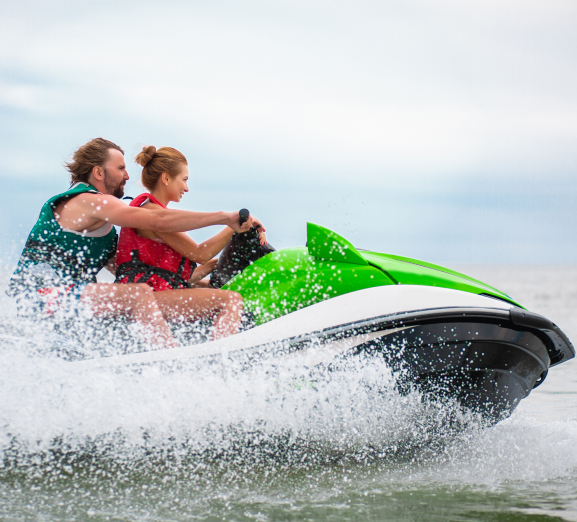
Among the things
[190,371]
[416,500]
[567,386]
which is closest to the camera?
[416,500]

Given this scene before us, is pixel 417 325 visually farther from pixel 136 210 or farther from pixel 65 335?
pixel 65 335

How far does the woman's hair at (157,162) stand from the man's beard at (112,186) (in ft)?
0.61

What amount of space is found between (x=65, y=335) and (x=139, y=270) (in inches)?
18.1

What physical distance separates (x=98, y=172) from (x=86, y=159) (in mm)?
90

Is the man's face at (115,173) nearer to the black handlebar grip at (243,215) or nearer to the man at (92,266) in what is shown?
the man at (92,266)

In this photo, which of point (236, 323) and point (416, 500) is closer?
point (416, 500)

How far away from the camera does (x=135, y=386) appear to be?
2.61 metres

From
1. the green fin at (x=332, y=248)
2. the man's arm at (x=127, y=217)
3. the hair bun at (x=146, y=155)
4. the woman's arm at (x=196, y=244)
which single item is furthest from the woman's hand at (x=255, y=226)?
the hair bun at (x=146, y=155)

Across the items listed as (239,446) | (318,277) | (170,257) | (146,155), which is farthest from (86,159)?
(239,446)

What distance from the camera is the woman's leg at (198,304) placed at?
9.00 ft

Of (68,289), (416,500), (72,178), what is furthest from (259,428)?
(72,178)

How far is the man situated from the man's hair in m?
0.13

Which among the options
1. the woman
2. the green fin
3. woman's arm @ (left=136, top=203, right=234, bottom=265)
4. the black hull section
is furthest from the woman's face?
the black hull section

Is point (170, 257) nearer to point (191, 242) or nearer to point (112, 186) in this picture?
point (191, 242)
